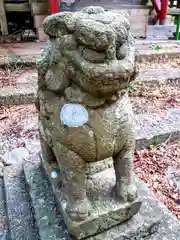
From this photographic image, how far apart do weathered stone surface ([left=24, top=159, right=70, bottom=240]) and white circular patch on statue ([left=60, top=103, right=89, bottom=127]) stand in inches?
21.3

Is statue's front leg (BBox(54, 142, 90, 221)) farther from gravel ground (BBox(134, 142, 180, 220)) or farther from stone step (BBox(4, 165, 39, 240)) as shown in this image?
gravel ground (BBox(134, 142, 180, 220))

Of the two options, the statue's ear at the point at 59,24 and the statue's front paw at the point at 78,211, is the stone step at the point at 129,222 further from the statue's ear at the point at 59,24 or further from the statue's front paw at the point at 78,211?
the statue's ear at the point at 59,24

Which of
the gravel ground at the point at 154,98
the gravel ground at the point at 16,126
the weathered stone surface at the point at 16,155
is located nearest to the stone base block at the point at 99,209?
the weathered stone surface at the point at 16,155

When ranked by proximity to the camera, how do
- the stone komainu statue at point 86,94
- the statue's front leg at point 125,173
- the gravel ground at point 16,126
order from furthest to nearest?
the gravel ground at point 16,126 → the statue's front leg at point 125,173 → the stone komainu statue at point 86,94

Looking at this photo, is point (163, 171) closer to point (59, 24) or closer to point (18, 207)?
point (18, 207)

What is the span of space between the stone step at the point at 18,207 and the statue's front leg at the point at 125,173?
0.48 metres

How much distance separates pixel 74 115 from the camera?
3.48ft

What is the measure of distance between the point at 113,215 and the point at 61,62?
2.27 ft

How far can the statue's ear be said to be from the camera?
0.96 meters

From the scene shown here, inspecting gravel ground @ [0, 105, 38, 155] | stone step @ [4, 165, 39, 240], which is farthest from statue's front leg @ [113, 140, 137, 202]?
gravel ground @ [0, 105, 38, 155]

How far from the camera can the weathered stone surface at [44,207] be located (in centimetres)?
132

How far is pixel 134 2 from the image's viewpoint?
202 inches

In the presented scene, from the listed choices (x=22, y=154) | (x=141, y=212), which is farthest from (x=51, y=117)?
(x=22, y=154)

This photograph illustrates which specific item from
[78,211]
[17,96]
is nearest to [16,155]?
[17,96]
